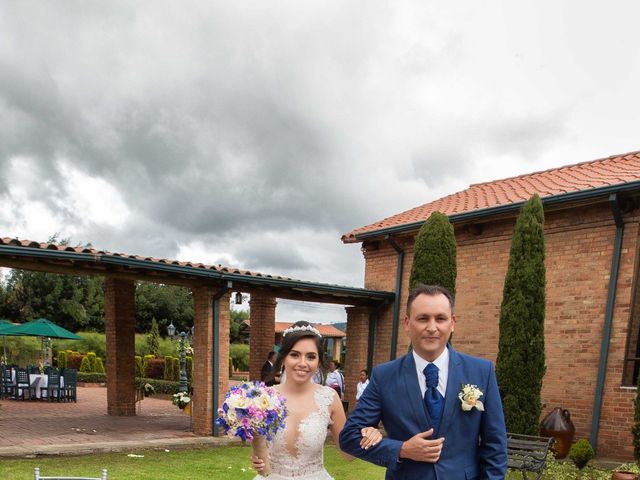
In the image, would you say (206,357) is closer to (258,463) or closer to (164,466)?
(164,466)

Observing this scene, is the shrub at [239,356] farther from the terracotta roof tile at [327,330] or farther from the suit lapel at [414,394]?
the suit lapel at [414,394]

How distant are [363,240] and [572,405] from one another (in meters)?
6.06

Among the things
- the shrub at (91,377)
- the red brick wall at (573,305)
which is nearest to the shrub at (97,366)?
the shrub at (91,377)

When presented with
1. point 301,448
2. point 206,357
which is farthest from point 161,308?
point 301,448

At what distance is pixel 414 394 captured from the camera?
7.59ft

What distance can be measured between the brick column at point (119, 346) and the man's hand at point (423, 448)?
12.5 metres

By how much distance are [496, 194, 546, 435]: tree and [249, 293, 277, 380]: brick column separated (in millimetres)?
7777

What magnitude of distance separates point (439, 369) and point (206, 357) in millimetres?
8921

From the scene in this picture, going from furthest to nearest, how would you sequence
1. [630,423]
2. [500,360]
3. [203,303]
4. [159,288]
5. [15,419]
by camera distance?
[159,288]
[15,419]
[203,303]
[500,360]
[630,423]

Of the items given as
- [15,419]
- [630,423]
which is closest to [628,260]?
[630,423]

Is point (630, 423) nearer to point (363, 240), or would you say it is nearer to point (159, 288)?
point (363, 240)

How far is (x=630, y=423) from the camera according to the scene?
8500 mm

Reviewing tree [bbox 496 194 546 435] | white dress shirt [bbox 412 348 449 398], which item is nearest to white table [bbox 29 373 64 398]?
tree [bbox 496 194 546 435]

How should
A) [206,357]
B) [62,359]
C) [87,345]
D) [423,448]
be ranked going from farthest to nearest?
[87,345] < [62,359] < [206,357] < [423,448]
